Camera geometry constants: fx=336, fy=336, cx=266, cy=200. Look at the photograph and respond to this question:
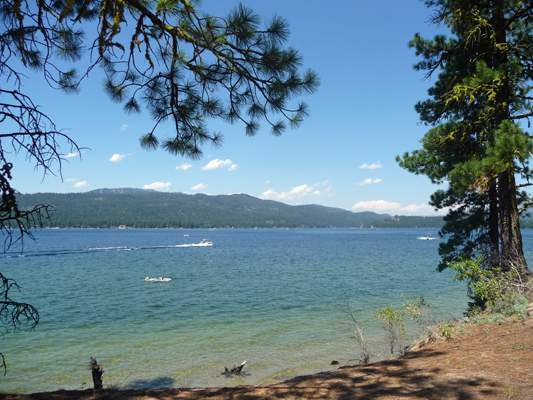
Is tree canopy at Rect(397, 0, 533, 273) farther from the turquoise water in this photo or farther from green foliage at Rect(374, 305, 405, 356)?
the turquoise water

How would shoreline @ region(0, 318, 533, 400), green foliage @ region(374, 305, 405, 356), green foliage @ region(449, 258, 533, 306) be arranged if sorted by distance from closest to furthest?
1. shoreline @ region(0, 318, 533, 400)
2. green foliage @ region(449, 258, 533, 306)
3. green foliage @ region(374, 305, 405, 356)

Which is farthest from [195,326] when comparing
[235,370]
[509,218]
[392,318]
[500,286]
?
[509,218]

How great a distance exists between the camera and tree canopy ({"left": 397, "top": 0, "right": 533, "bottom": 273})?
802cm

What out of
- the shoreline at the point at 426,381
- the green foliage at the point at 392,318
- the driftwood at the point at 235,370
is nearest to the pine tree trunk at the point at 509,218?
the green foliage at the point at 392,318

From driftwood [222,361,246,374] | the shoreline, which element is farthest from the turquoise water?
the shoreline

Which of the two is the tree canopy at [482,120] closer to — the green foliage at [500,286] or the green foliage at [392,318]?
the green foliage at [500,286]

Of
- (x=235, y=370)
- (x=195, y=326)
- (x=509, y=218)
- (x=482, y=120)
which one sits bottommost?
(x=195, y=326)

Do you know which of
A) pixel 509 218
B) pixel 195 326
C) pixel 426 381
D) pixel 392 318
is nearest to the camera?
pixel 426 381

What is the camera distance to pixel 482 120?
9445mm

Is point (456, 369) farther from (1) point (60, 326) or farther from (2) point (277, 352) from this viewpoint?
(1) point (60, 326)

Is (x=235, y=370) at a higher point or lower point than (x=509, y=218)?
lower

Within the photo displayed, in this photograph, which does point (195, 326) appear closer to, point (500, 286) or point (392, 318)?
point (392, 318)

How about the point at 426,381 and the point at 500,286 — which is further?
the point at 500,286

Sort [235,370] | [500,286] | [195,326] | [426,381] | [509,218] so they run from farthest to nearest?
1. [195,326]
2. [509,218]
3. [235,370]
4. [500,286]
5. [426,381]
